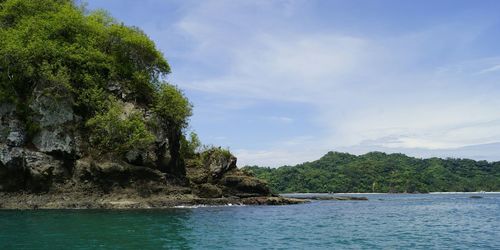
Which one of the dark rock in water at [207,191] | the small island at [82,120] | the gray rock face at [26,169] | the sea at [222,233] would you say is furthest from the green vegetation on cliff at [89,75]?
the sea at [222,233]

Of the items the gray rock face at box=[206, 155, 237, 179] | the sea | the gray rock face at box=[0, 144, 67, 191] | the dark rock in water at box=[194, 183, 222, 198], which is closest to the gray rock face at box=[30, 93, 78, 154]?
the gray rock face at box=[0, 144, 67, 191]

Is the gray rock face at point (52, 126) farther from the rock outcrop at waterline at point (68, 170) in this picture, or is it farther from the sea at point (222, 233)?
the sea at point (222, 233)

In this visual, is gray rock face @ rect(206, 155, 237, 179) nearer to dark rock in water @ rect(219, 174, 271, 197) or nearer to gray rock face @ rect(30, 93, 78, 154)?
dark rock in water @ rect(219, 174, 271, 197)

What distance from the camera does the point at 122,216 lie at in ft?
135

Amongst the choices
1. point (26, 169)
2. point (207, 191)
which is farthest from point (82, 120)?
point (207, 191)

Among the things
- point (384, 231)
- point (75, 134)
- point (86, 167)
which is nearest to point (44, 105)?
point (75, 134)

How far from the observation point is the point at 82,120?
57.5 meters

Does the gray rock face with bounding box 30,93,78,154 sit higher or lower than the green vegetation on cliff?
lower

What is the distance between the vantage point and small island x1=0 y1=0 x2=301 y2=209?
172ft

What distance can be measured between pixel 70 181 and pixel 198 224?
24201 millimetres

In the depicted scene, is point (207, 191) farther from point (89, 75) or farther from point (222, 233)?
point (222, 233)

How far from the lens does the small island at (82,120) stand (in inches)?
2063

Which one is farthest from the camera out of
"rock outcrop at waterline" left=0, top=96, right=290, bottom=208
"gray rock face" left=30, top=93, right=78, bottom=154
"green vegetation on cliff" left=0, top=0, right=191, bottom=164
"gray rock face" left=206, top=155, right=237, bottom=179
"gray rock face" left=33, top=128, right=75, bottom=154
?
"gray rock face" left=206, top=155, right=237, bottom=179

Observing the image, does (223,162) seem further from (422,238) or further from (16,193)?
(422,238)
